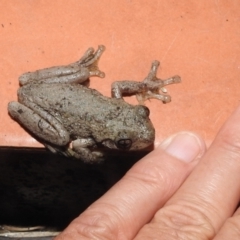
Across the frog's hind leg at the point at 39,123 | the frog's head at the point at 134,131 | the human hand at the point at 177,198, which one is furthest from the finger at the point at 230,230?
the frog's hind leg at the point at 39,123

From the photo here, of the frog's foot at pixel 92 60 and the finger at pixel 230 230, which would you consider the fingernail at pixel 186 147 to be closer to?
the finger at pixel 230 230

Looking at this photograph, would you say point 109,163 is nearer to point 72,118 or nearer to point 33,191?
point 72,118

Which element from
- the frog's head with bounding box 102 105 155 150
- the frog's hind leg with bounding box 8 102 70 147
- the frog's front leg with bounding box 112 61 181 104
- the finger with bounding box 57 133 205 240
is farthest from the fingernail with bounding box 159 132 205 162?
the frog's hind leg with bounding box 8 102 70 147

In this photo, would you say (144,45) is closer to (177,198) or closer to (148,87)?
(148,87)

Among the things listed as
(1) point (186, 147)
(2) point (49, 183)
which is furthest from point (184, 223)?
(2) point (49, 183)

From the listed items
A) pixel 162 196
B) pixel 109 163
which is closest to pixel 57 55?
pixel 109 163

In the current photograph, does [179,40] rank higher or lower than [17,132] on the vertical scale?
higher

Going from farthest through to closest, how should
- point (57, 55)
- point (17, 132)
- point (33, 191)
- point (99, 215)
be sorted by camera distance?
point (33, 191)
point (57, 55)
point (17, 132)
point (99, 215)
